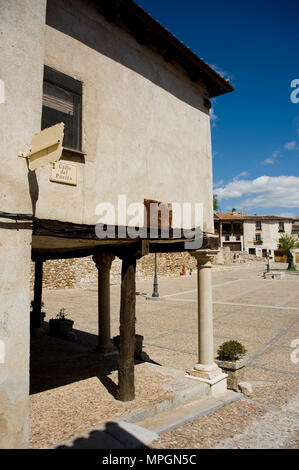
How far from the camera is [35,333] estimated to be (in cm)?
1109

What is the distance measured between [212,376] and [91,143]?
5320mm

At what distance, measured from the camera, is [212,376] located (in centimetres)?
670

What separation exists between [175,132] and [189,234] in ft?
7.53

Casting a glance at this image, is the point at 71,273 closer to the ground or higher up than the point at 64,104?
closer to the ground

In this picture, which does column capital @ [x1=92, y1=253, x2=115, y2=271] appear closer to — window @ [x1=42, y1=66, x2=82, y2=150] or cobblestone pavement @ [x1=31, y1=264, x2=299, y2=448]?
cobblestone pavement @ [x1=31, y1=264, x2=299, y2=448]

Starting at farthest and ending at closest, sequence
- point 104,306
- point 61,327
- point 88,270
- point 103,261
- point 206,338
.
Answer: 1. point 88,270
2. point 61,327
3. point 104,306
4. point 103,261
5. point 206,338

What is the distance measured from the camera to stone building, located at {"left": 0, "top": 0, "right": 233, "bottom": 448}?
13.3ft

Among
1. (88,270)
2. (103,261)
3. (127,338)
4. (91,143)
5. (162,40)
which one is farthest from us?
(88,270)

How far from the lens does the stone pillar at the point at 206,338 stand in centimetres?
673

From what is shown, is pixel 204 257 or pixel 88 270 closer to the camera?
pixel 204 257

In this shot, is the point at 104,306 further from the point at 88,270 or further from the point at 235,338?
the point at 88,270

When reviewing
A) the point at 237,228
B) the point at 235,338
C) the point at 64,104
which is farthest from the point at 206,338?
the point at 237,228

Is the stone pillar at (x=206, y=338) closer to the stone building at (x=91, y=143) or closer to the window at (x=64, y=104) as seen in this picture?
the stone building at (x=91, y=143)

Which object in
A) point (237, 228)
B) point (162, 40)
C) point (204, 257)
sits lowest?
point (204, 257)
